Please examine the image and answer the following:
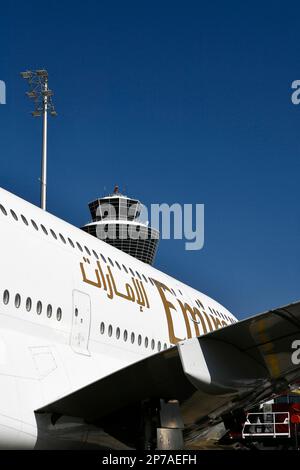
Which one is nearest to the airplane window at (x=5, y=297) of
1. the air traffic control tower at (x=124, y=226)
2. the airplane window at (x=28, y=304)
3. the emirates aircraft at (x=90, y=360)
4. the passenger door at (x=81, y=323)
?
the emirates aircraft at (x=90, y=360)

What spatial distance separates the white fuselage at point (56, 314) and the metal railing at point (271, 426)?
7832 millimetres

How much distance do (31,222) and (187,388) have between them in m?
3.49

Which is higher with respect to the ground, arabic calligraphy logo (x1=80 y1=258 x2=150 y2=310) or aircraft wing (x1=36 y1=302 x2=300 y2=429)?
arabic calligraphy logo (x1=80 y1=258 x2=150 y2=310)

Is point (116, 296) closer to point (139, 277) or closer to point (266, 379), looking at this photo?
point (139, 277)

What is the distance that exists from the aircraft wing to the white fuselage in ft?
1.93

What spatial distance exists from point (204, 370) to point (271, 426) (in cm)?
1378

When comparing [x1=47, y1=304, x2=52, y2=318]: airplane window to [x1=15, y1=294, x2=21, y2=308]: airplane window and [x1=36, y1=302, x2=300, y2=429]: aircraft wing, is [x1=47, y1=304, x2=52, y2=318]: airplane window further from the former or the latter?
[x1=36, y1=302, x2=300, y2=429]: aircraft wing

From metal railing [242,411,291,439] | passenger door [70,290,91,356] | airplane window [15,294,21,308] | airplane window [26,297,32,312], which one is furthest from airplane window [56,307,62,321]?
metal railing [242,411,291,439]

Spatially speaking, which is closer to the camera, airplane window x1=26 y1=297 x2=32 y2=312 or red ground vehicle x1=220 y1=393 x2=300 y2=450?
airplane window x1=26 y1=297 x2=32 y2=312

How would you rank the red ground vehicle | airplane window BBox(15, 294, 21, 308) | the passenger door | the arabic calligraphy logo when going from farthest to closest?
the red ground vehicle, the arabic calligraphy logo, the passenger door, airplane window BBox(15, 294, 21, 308)

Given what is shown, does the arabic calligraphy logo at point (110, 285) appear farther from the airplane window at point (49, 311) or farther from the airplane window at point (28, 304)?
the airplane window at point (28, 304)

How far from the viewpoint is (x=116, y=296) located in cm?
1343

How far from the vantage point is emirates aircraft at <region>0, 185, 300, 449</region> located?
9.70 metres

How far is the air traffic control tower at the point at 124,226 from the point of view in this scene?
95.6m
